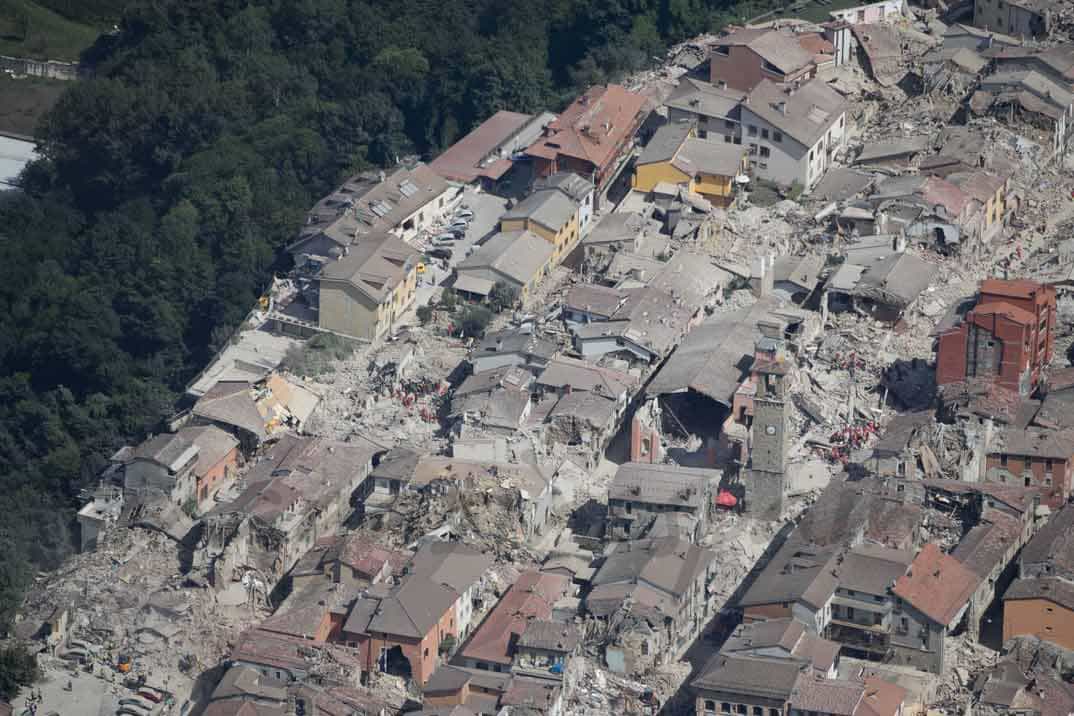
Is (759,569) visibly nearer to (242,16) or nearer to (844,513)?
(844,513)

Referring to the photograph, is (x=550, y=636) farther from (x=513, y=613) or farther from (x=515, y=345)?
(x=515, y=345)

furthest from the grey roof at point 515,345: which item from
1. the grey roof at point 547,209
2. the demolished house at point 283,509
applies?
the grey roof at point 547,209

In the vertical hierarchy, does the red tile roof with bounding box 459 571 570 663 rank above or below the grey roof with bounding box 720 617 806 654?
below

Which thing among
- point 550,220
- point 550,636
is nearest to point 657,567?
point 550,636

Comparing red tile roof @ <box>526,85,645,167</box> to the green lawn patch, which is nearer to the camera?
red tile roof @ <box>526,85,645,167</box>

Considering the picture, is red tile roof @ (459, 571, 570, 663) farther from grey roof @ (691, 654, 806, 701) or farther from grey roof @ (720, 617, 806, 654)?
grey roof @ (691, 654, 806, 701)

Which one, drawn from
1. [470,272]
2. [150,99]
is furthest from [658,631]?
[150,99]

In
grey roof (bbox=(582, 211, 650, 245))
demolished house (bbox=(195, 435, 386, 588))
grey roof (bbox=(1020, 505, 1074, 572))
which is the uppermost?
grey roof (bbox=(582, 211, 650, 245))

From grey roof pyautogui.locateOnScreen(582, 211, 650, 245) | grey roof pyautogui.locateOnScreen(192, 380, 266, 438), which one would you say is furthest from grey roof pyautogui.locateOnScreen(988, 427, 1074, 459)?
grey roof pyautogui.locateOnScreen(192, 380, 266, 438)
